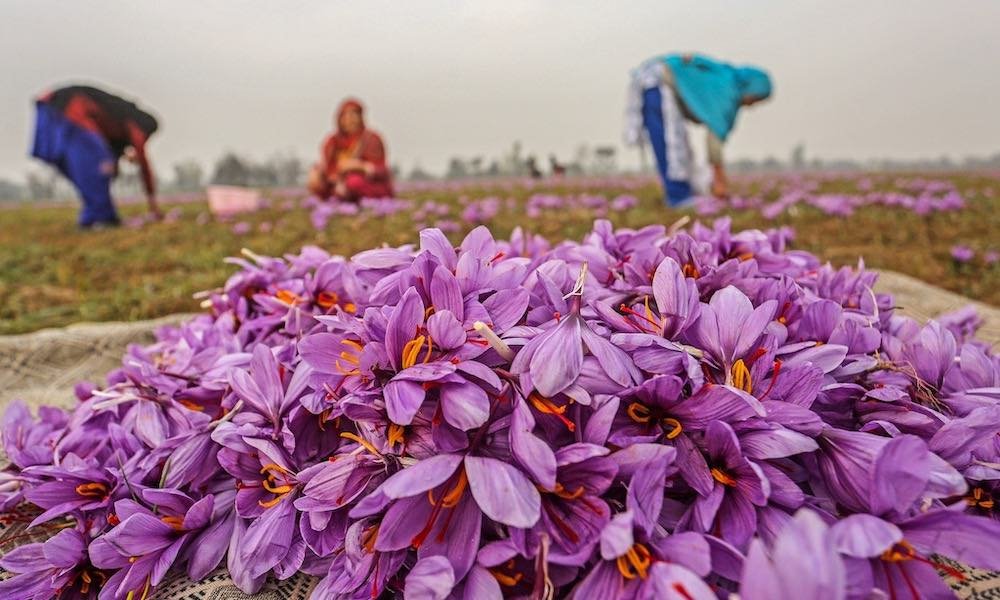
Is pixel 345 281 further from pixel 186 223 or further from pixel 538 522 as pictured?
pixel 186 223

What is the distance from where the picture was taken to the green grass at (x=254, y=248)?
387cm

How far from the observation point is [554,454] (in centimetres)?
77

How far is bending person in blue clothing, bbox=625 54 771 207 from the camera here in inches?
341

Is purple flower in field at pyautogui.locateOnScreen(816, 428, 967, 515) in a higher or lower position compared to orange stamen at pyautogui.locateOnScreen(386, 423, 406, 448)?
lower

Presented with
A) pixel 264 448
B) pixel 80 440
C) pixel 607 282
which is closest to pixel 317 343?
pixel 264 448

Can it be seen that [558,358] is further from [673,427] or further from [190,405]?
[190,405]

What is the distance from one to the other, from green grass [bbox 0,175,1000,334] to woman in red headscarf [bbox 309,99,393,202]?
1786 millimetres

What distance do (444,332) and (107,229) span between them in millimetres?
10445

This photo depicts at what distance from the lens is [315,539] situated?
928 mm

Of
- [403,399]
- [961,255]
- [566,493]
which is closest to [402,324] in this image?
[403,399]

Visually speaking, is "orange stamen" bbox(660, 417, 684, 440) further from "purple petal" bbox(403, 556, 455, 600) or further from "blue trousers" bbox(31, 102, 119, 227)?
"blue trousers" bbox(31, 102, 119, 227)

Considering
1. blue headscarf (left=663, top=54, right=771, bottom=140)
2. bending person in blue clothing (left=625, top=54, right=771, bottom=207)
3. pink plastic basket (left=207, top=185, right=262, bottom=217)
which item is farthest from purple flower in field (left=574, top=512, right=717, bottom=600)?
pink plastic basket (left=207, top=185, right=262, bottom=217)

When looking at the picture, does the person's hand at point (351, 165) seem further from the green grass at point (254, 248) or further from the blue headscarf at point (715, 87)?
the blue headscarf at point (715, 87)

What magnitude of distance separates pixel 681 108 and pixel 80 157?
409 inches
